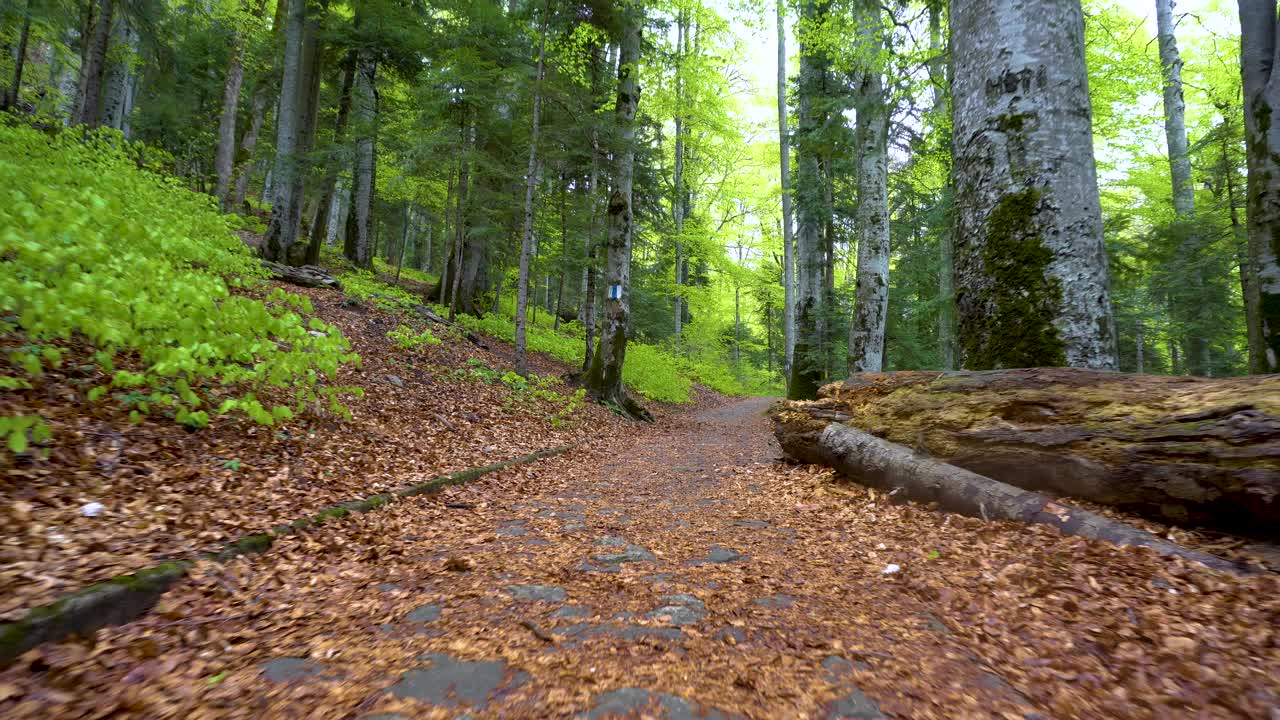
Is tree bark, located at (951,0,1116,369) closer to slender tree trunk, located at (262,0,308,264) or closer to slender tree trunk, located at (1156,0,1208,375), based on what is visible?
slender tree trunk, located at (1156,0,1208,375)

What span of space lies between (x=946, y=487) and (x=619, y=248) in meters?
9.72

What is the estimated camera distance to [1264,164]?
5.53 metres

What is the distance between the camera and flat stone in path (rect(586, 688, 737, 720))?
1.80m

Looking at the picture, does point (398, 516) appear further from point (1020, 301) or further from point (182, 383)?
point (1020, 301)

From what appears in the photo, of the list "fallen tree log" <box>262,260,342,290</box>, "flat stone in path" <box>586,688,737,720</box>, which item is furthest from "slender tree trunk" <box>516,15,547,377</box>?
Answer: "flat stone in path" <box>586,688,737,720</box>

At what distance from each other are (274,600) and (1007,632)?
11.4 ft

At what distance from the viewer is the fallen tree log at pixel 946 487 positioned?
9.49ft

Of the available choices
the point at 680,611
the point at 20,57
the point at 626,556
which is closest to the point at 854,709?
the point at 680,611

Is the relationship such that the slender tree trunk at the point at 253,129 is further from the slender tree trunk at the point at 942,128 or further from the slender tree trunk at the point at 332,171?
the slender tree trunk at the point at 942,128

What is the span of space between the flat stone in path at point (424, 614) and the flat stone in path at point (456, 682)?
1.35ft

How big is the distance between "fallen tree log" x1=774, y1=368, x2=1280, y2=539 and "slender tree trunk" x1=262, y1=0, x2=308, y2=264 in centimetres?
1469

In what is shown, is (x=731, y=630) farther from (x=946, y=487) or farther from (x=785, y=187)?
(x=785, y=187)

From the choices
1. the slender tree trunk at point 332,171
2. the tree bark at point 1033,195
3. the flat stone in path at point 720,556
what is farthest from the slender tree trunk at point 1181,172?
the slender tree trunk at point 332,171

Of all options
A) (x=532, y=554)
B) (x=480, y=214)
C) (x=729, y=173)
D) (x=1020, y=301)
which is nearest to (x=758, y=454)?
(x=1020, y=301)
